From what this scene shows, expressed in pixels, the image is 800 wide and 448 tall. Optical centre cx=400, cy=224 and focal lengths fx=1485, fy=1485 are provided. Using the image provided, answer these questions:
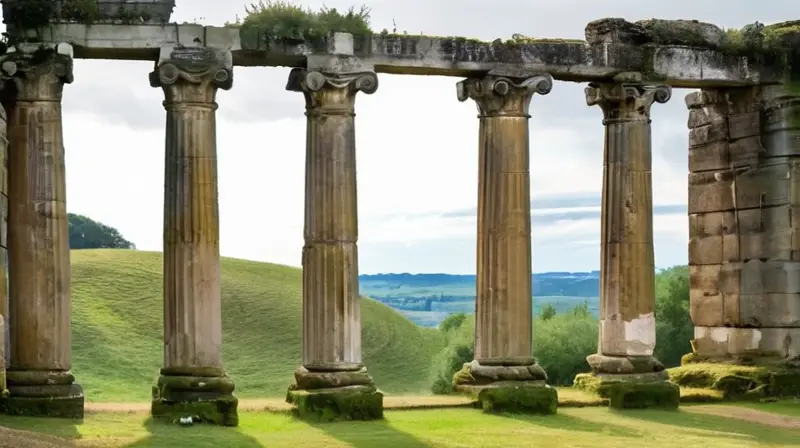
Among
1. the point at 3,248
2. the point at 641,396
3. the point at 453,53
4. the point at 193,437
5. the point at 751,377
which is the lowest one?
the point at 193,437

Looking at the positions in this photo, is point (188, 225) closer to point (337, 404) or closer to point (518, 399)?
point (337, 404)

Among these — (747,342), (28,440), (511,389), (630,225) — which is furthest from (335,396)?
(747,342)

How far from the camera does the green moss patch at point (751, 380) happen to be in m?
31.9

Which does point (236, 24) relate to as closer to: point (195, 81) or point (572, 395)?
point (195, 81)

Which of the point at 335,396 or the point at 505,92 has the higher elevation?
the point at 505,92

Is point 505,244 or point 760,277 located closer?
point 505,244

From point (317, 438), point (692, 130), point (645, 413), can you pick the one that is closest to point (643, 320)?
point (645, 413)

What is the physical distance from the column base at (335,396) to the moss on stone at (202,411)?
4.80ft

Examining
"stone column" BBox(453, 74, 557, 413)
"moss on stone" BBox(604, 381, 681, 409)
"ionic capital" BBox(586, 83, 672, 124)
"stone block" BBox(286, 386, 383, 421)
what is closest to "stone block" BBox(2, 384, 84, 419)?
"stone block" BBox(286, 386, 383, 421)

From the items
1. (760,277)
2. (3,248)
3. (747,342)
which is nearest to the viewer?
(3,248)

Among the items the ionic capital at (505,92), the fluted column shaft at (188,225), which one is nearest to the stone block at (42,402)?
the fluted column shaft at (188,225)

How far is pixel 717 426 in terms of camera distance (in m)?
27.8

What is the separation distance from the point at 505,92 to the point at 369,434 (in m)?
7.59

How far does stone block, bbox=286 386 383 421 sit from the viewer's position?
27.5m
